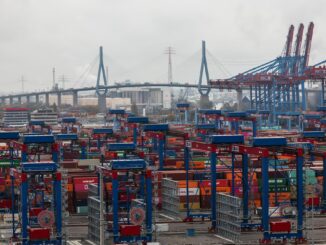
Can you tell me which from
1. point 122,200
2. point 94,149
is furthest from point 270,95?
point 122,200

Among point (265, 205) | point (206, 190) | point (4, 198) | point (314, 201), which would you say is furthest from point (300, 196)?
point (4, 198)

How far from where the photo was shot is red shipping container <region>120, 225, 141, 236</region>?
3447 centimetres

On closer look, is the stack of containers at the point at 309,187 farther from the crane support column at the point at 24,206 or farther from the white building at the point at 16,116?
the white building at the point at 16,116

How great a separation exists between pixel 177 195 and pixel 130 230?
18.4ft

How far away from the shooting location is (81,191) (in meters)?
46.3

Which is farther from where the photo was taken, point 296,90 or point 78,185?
point 296,90

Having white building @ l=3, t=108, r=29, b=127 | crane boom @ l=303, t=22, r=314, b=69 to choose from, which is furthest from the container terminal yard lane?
white building @ l=3, t=108, r=29, b=127

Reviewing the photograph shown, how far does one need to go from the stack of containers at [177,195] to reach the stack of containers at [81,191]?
167 inches

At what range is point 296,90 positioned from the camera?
13562cm

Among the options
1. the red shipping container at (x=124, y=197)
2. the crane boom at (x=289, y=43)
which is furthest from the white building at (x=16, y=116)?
the red shipping container at (x=124, y=197)

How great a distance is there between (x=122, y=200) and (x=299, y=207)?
6.88 meters

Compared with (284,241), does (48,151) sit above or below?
above

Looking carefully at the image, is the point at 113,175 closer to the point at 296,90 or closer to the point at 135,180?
the point at 135,180

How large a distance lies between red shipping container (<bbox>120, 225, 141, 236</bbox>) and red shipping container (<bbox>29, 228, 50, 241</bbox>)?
2.74 metres
